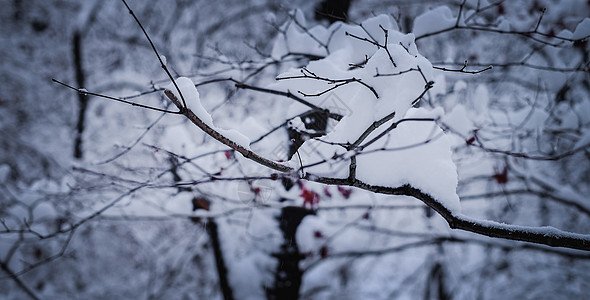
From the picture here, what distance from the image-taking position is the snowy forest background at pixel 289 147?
1468mm

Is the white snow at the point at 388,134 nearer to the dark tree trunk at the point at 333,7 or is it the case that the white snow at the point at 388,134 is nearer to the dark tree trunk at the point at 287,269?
the dark tree trunk at the point at 333,7

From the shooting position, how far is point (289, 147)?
205cm

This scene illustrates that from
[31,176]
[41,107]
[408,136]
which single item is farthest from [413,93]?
[31,176]

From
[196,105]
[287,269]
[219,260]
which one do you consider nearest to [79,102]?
[219,260]

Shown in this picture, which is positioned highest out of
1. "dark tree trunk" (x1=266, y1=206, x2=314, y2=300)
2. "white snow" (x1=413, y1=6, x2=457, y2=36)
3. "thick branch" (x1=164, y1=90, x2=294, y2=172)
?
"white snow" (x1=413, y1=6, x2=457, y2=36)

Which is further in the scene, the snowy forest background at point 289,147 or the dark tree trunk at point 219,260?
the dark tree trunk at point 219,260

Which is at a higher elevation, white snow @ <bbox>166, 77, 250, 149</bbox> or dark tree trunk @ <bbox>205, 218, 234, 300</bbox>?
white snow @ <bbox>166, 77, 250, 149</bbox>

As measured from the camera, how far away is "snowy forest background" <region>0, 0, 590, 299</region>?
57.8 inches

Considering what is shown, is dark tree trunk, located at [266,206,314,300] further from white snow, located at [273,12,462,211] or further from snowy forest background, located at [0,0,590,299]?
white snow, located at [273,12,462,211]

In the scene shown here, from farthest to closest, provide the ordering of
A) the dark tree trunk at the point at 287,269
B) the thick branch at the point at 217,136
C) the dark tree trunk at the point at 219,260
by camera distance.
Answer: the dark tree trunk at the point at 219,260
the dark tree trunk at the point at 287,269
the thick branch at the point at 217,136

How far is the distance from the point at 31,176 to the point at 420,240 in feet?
24.6

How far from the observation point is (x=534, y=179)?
3.26 m

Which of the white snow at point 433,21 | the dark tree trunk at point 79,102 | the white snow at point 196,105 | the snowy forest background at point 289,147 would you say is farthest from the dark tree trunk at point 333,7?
the dark tree trunk at point 79,102

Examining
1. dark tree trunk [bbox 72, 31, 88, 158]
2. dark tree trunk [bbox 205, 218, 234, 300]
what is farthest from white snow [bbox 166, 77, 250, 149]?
dark tree trunk [bbox 72, 31, 88, 158]
